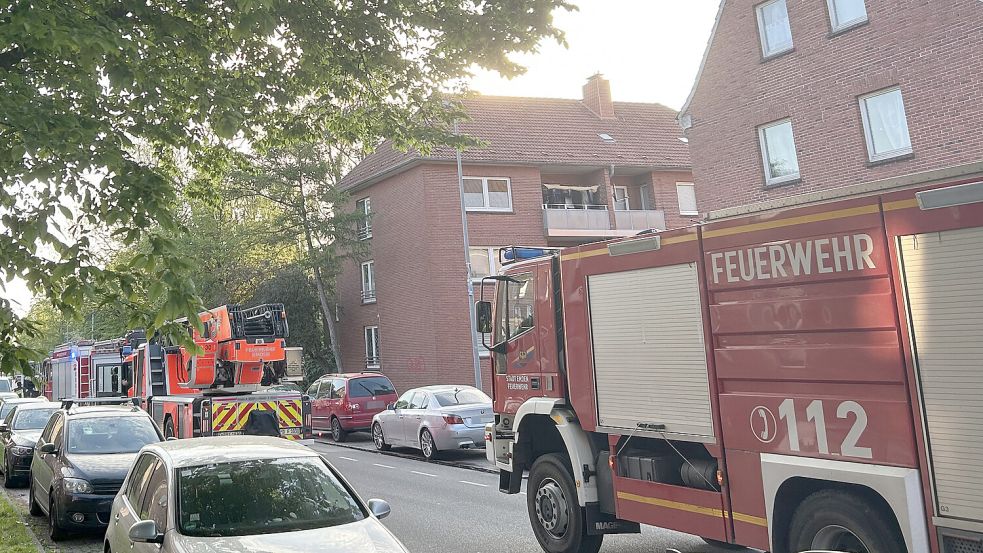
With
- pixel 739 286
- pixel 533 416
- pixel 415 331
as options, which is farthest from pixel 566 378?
pixel 415 331

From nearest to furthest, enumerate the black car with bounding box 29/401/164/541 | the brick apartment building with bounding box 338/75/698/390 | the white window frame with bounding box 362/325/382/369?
the black car with bounding box 29/401/164/541
the brick apartment building with bounding box 338/75/698/390
the white window frame with bounding box 362/325/382/369

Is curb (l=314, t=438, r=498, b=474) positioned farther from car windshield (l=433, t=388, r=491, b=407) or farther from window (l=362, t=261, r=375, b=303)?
window (l=362, t=261, r=375, b=303)

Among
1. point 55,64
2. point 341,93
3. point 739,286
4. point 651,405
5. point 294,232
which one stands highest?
point 294,232

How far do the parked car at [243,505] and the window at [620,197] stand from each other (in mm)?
28051

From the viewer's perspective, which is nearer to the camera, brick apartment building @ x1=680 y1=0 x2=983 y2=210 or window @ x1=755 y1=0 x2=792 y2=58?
brick apartment building @ x1=680 y1=0 x2=983 y2=210

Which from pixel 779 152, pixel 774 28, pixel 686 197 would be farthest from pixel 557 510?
pixel 686 197

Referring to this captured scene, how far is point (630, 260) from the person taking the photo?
23.7 feet

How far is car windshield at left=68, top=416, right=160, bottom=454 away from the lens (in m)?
11.1

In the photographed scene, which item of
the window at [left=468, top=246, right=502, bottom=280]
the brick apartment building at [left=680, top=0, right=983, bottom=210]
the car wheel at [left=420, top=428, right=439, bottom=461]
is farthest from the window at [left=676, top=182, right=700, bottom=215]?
the car wheel at [left=420, top=428, right=439, bottom=461]

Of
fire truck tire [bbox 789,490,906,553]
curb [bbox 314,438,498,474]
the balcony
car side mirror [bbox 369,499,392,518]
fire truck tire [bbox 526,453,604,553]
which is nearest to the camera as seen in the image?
fire truck tire [bbox 789,490,906,553]

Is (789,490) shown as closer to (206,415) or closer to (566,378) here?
(566,378)

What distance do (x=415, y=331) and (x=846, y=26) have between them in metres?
17.5

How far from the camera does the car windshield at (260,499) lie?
548 cm

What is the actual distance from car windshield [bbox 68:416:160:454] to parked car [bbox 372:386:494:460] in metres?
6.61
